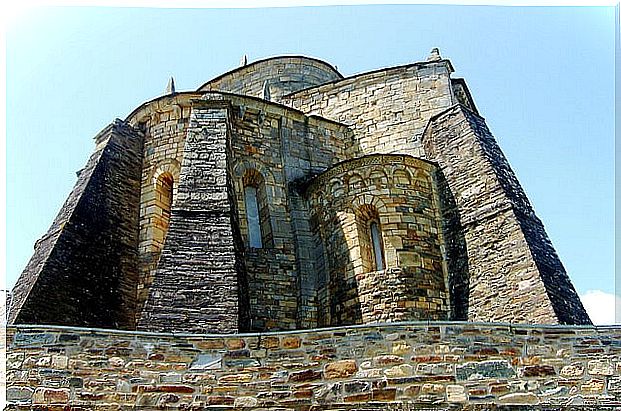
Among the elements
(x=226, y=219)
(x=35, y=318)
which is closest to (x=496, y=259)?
(x=226, y=219)

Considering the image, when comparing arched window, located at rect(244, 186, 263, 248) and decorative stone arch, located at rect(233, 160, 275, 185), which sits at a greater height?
decorative stone arch, located at rect(233, 160, 275, 185)

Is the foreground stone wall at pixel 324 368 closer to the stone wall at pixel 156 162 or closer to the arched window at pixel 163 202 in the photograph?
the stone wall at pixel 156 162

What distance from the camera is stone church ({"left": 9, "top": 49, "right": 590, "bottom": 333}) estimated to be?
10.1 metres

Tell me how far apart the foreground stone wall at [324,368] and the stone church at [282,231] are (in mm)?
1993

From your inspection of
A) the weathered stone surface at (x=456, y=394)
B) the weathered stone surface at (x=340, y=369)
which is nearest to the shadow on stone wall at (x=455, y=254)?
the weathered stone surface at (x=456, y=394)

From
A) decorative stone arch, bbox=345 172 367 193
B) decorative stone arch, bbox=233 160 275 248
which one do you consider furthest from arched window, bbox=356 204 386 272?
decorative stone arch, bbox=233 160 275 248

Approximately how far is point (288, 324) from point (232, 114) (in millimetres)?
4153

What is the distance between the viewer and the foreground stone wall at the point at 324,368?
6551 mm

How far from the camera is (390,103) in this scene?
1588 centimetres

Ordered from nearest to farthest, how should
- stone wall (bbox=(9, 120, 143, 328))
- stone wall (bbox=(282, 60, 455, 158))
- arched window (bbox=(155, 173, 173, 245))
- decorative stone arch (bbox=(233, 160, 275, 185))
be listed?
1. stone wall (bbox=(9, 120, 143, 328))
2. arched window (bbox=(155, 173, 173, 245))
3. decorative stone arch (bbox=(233, 160, 275, 185))
4. stone wall (bbox=(282, 60, 455, 158))

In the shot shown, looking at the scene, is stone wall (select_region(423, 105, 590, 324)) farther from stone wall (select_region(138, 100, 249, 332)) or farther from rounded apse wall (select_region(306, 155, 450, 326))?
stone wall (select_region(138, 100, 249, 332))

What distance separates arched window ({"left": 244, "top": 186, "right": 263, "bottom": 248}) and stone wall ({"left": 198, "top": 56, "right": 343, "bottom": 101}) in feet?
19.5

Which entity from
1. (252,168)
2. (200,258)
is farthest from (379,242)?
(200,258)

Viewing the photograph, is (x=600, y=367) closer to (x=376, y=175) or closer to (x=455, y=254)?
(x=455, y=254)
